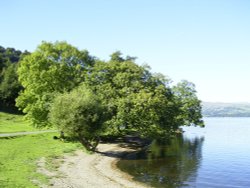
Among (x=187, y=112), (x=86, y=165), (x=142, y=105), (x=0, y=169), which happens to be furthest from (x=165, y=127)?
(x=187, y=112)

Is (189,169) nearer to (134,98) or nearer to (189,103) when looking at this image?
(134,98)

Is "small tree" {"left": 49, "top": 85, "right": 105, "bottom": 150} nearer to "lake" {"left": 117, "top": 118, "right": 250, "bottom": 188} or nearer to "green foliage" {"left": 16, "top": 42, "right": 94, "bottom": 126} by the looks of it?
"lake" {"left": 117, "top": 118, "right": 250, "bottom": 188}

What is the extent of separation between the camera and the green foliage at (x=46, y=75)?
2482 inches

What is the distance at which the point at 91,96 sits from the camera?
50.4 metres

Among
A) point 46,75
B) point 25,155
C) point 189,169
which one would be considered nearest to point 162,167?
point 189,169

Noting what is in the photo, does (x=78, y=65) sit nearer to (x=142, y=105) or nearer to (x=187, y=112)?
(x=142, y=105)

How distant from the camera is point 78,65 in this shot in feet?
217

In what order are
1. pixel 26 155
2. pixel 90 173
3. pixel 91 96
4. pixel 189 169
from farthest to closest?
pixel 91 96, pixel 26 155, pixel 189 169, pixel 90 173

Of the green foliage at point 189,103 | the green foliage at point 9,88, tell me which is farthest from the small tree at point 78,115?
the green foliage at point 9,88

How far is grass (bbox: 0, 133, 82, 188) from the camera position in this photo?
2916cm

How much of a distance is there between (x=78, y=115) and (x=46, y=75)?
791 inches

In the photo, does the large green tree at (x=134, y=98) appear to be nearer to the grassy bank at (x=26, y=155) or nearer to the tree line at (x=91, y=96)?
the tree line at (x=91, y=96)

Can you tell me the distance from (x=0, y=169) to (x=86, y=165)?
12.7 metres

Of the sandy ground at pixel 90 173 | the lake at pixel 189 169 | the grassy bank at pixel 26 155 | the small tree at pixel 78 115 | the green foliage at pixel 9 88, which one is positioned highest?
the green foliage at pixel 9 88
